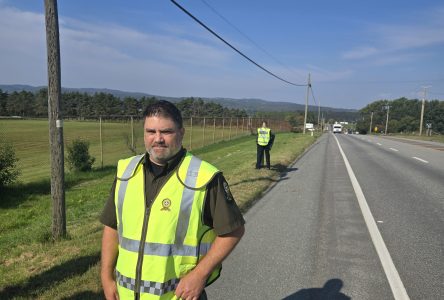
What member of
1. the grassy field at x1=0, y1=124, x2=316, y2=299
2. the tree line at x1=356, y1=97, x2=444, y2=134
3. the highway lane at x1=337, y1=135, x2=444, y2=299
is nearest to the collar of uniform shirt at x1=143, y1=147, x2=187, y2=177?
the grassy field at x1=0, y1=124, x2=316, y2=299

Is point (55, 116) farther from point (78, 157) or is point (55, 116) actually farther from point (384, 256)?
point (78, 157)

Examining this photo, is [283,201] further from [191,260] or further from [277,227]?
[191,260]

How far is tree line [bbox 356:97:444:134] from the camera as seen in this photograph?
436 ft

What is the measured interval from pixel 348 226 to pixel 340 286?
106 inches

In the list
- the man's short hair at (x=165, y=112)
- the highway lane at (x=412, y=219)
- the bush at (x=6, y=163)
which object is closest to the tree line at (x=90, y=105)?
the bush at (x=6, y=163)

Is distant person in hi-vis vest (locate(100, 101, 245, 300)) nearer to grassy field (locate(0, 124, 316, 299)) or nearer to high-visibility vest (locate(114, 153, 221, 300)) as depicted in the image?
high-visibility vest (locate(114, 153, 221, 300))

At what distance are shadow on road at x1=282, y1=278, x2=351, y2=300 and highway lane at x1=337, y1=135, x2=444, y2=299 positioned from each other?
0.76m

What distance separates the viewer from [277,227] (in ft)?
23.2

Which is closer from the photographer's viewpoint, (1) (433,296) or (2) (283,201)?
(1) (433,296)

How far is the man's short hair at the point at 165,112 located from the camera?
2.25 meters

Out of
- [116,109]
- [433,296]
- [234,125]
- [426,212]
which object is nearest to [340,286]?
[433,296]

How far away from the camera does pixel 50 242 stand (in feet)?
20.0

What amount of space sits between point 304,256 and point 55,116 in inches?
163

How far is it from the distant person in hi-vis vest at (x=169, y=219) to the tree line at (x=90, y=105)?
100059 mm
